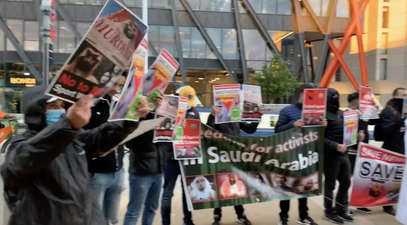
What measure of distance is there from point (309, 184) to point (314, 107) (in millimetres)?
1091

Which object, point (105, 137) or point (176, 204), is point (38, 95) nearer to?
point (105, 137)

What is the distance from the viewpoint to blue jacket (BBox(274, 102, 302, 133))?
5270 mm

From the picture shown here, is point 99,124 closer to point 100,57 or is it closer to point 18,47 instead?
point 100,57

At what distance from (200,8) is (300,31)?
8.95 metres

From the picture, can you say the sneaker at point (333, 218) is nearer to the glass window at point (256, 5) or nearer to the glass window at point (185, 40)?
the glass window at point (185, 40)

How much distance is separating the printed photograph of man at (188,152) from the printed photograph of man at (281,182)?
1.08 m

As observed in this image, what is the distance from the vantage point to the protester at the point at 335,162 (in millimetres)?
5332

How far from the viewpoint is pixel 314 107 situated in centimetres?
499

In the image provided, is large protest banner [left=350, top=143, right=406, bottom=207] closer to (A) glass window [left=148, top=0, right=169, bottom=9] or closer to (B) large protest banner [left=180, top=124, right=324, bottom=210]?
(B) large protest banner [left=180, top=124, right=324, bottom=210]

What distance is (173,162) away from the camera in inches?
188

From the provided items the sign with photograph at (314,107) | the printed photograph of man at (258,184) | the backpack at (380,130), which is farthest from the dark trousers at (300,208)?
the backpack at (380,130)

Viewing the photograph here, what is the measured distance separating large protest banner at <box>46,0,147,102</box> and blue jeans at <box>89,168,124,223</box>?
1.99 meters

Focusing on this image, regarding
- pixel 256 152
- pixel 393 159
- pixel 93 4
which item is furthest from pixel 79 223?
pixel 93 4

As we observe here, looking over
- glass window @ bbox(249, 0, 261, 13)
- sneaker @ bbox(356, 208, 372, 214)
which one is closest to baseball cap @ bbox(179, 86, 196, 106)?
sneaker @ bbox(356, 208, 372, 214)
